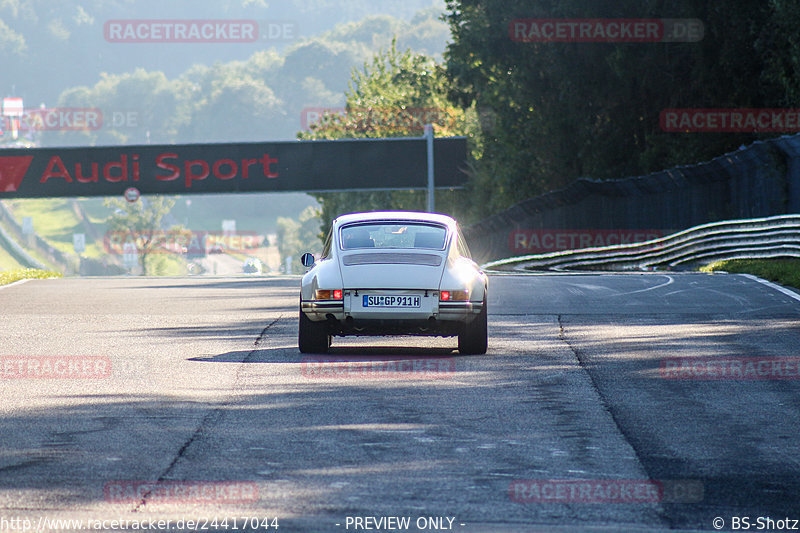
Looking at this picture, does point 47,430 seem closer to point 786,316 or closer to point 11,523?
point 11,523

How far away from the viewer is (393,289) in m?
11.4

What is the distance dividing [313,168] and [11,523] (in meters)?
49.2

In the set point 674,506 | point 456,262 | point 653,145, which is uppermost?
point 653,145

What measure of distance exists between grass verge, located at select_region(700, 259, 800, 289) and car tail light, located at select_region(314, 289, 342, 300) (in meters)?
9.79

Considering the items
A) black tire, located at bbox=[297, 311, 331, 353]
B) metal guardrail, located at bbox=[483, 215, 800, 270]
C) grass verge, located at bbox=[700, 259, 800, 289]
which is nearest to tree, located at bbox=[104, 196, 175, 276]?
metal guardrail, located at bbox=[483, 215, 800, 270]

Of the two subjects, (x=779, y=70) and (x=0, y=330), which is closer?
(x=0, y=330)

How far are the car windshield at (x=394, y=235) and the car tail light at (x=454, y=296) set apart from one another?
661 mm

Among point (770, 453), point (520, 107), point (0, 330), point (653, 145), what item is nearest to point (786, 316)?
point (770, 453)

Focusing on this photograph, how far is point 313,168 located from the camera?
180ft

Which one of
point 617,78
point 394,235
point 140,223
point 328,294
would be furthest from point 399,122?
point 140,223

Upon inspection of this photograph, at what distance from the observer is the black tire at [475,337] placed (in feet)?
39.0

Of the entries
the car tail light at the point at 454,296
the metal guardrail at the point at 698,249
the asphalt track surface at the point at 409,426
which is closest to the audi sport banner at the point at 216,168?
the metal guardrail at the point at 698,249

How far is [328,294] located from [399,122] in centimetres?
7338

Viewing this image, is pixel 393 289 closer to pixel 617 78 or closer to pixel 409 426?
pixel 409 426
